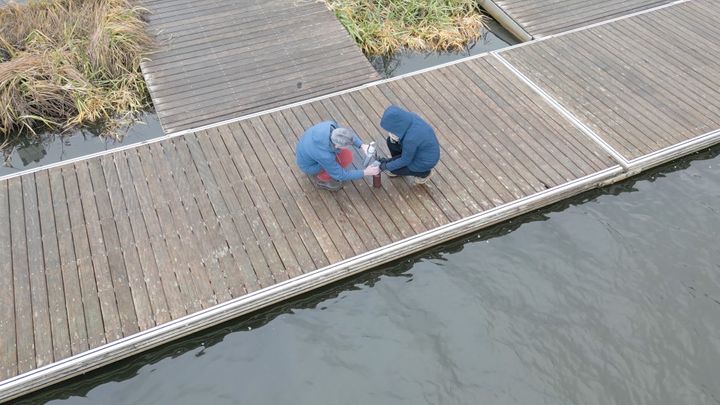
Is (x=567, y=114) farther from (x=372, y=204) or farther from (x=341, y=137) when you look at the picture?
(x=341, y=137)

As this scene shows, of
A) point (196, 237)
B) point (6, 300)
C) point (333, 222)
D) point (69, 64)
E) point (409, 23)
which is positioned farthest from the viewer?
point (409, 23)

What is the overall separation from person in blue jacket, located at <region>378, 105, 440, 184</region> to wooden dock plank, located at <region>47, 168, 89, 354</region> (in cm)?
379

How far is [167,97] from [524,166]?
17.5ft

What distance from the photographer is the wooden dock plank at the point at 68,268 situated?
5789 millimetres

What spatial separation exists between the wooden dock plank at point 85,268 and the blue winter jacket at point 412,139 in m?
3.67

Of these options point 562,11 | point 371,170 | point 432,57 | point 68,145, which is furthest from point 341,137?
point 562,11

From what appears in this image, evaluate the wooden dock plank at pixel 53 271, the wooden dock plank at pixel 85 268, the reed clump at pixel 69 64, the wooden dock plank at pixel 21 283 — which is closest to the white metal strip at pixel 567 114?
the reed clump at pixel 69 64

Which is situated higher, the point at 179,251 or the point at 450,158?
the point at 450,158

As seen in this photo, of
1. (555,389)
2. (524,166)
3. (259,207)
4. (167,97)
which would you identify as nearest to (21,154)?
(167,97)

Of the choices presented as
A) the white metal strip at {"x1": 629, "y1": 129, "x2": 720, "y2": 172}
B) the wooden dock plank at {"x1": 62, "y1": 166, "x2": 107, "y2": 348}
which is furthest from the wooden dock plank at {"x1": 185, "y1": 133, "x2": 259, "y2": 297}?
the white metal strip at {"x1": 629, "y1": 129, "x2": 720, "y2": 172}

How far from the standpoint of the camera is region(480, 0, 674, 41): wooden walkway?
986 cm

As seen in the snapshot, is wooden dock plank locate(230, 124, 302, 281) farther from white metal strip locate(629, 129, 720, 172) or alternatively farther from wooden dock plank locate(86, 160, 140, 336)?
white metal strip locate(629, 129, 720, 172)

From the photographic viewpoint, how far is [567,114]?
8.18m

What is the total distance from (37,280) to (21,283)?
0.17 metres
